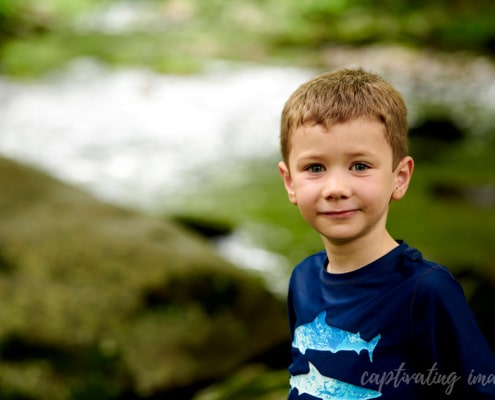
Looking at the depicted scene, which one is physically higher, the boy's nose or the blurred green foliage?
the blurred green foliage

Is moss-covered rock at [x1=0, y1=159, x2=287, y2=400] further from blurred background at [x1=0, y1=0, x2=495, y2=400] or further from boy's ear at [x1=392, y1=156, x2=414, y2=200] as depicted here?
boy's ear at [x1=392, y1=156, x2=414, y2=200]

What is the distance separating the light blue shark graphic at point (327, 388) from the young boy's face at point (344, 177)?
32 centimetres

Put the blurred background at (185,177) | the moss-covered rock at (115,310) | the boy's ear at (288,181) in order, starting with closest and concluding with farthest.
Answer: the boy's ear at (288,181), the moss-covered rock at (115,310), the blurred background at (185,177)

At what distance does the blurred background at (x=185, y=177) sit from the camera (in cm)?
399

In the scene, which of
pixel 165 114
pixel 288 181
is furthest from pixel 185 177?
pixel 288 181

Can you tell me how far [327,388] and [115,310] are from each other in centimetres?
249

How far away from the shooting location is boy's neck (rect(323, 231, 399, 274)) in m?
1.76

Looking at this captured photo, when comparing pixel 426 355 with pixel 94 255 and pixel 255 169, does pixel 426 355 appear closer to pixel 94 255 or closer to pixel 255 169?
pixel 94 255

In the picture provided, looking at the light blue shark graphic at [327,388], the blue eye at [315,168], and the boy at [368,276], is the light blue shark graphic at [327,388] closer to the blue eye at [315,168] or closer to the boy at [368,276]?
the boy at [368,276]

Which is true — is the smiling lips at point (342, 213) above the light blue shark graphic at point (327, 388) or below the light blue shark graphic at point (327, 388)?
above

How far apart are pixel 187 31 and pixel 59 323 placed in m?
14.4

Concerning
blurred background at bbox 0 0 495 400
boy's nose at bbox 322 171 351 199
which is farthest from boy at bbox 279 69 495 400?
blurred background at bbox 0 0 495 400

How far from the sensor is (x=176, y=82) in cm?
1461

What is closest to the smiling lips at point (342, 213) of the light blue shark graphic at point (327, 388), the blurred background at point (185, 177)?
the light blue shark graphic at point (327, 388)
